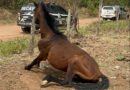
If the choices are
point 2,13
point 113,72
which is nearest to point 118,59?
point 113,72

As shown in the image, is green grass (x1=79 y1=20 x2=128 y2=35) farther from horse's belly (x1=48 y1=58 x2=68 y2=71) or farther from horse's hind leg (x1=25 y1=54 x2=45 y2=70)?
horse's belly (x1=48 y1=58 x2=68 y2=71)

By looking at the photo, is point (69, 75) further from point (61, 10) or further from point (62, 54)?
point (61, 10)

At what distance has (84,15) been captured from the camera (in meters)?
47.3

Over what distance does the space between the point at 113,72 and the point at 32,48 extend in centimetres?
300

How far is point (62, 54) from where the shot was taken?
7.89 meters

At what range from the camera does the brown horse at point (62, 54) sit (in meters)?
7.59

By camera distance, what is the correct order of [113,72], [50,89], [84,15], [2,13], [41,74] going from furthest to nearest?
[84,15] < [2,13] < [113,72] < [41,74] < [50,89]

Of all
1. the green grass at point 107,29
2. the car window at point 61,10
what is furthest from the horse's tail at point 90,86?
the car window at point 61,10

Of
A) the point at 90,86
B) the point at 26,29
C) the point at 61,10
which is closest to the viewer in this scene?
the point at 90,86

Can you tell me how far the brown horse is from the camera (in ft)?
24.9

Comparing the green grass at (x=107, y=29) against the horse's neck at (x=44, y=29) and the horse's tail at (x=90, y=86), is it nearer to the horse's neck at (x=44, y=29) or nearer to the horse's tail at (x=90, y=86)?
the horse's neck at (x=44, y=29)

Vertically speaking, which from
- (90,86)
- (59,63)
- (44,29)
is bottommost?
(90,86)

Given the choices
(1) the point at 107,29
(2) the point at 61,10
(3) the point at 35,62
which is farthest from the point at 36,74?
(2) the point at 61,10

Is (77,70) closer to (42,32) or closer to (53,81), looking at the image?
(53,81)
